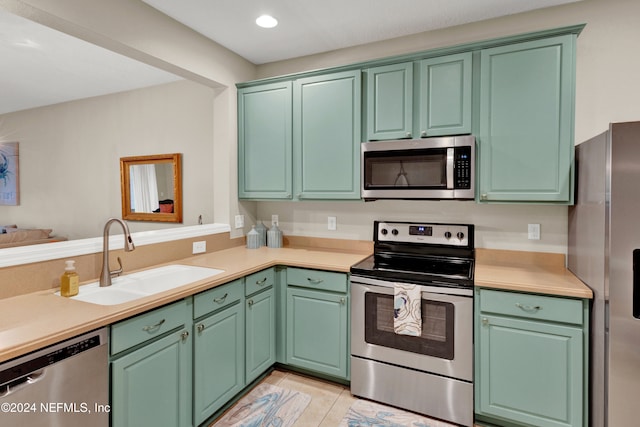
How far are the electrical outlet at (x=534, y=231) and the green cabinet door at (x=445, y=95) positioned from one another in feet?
2.60

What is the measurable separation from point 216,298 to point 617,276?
6.51ft

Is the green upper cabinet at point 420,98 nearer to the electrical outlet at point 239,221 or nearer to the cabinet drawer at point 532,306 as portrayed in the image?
the cabinet drawer at point 532,306

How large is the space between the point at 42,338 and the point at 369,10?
2468mm

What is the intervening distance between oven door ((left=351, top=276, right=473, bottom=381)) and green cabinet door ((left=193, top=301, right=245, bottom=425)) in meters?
0.76

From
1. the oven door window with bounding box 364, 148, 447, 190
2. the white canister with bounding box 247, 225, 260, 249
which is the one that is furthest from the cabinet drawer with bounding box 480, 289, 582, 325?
the white canister with bounding box 247, 225, 260, 249

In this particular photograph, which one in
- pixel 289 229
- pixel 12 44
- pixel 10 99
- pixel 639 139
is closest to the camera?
pixel 639 139

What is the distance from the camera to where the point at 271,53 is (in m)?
2.98

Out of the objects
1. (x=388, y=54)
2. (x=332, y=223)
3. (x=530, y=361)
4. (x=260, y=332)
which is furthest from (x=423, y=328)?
(x=388, y=54)

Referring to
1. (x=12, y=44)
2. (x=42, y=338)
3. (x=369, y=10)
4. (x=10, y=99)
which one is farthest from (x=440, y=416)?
(x=10, y=99)

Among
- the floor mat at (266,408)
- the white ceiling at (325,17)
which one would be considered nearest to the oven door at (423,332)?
the floor mat at (266,408)

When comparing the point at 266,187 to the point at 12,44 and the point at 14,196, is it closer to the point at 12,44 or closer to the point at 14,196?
the point at 12,44

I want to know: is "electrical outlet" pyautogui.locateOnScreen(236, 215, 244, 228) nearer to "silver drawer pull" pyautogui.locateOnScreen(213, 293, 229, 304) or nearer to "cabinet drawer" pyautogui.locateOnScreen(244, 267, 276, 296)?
"cabinet drawer" pyautogui.locateOnScreen(244, 267, 276, 296)

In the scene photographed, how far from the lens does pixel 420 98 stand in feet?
7.60

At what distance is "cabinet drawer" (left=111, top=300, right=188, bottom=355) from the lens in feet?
4.77
